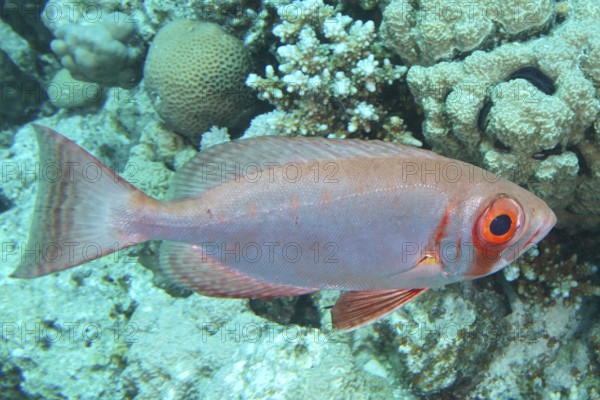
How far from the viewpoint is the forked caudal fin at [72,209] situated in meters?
2.17

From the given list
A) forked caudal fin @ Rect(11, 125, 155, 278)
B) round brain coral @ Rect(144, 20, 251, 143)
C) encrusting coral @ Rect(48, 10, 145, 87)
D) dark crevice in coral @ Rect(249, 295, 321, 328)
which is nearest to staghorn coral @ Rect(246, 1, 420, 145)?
round brain coral @ Rect(144, 20, 251, 143)

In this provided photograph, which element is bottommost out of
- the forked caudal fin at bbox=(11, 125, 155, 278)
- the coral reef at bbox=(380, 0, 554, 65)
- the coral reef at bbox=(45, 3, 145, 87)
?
the coral reef at bbox=(45, 3, 145, 87)

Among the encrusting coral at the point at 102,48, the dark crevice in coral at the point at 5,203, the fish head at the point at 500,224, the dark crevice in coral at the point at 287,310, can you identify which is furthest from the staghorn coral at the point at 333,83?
the dark crevice in coral at the point at 5,203

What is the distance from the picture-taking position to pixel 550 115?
2527mm

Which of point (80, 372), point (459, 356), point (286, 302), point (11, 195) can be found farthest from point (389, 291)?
point (11, 195)

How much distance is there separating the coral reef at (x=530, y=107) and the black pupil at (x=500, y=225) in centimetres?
83

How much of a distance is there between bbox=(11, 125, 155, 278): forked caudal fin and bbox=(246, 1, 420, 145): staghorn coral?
1.62 m

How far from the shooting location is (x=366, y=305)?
2242 millimetres

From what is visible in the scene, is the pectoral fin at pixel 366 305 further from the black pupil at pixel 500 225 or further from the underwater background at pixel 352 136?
the underwater background at pixel 352 136

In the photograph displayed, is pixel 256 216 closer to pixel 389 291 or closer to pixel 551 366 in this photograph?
pixel 389 291

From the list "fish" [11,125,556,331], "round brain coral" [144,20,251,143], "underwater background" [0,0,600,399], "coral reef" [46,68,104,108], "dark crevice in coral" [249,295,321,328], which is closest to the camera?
"fish" [11,125,556,331]

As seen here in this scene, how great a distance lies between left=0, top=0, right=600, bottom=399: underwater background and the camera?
283 cm

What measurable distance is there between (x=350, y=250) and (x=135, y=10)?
4787mm

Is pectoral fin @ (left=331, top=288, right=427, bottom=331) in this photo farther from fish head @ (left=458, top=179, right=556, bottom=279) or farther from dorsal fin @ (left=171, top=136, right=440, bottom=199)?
dorsal fin @ (left=171, top=136, right=440, bottom=199)
